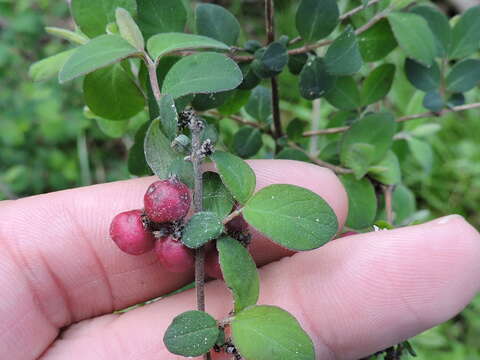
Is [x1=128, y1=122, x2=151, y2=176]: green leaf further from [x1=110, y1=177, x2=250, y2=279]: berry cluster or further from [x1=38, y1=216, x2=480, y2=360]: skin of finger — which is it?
[x1=38, y1=216, x2=480, y2=360]: skin of finger

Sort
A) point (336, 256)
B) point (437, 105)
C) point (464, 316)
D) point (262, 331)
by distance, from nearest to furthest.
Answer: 1. point (262, 331)
2. point (336, 256)
3. point (437, 105)
4. point (464, 316)

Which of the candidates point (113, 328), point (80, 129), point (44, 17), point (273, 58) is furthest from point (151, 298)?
point (44, 17)

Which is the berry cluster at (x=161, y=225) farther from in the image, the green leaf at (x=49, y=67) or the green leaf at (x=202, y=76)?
the green leaf at (x=49, y=67)

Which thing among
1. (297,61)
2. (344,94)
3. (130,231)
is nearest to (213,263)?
(130,231)

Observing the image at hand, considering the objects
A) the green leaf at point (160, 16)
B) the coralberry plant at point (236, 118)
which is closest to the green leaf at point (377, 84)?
the coralberry plant at point (236, 118)

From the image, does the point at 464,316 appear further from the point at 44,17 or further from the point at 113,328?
the point at 44,17

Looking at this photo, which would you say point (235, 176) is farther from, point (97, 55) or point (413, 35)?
point (413, 35)
